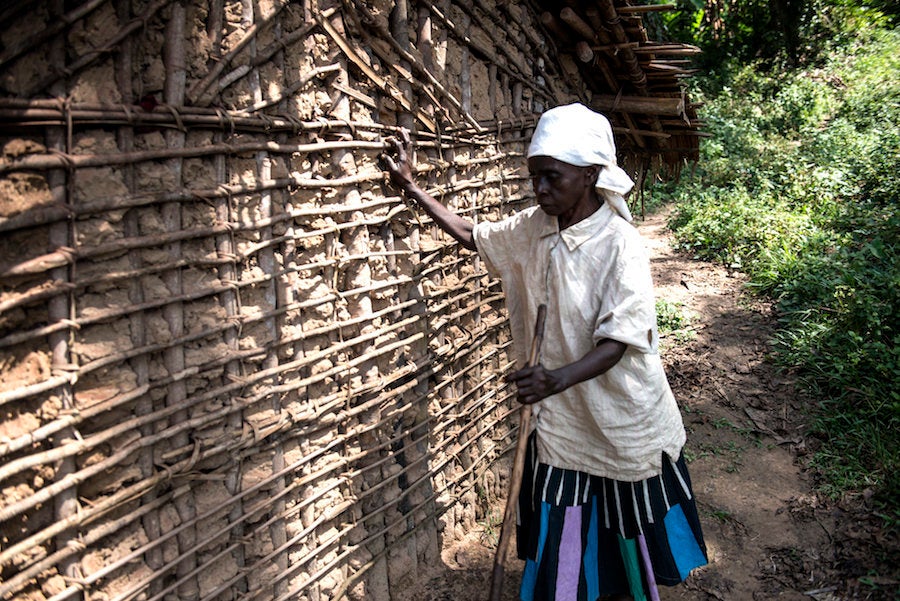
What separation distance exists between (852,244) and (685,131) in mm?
2596

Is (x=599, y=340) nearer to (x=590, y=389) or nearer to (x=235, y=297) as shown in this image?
(x=590, y=389)

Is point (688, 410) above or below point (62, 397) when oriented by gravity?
below

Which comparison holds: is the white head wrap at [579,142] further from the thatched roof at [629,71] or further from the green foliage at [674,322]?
the green foliage at [674,322]

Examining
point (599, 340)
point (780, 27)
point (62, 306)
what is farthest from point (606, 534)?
point (780, 27)

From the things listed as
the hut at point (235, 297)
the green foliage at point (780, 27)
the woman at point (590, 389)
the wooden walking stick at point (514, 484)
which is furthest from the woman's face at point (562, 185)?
the green foliage at point (780, 27)

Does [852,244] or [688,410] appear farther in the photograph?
[852,244]

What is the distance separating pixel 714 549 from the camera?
11.5ft

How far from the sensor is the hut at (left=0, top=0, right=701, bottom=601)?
5.32ft

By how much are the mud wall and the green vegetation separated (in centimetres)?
267

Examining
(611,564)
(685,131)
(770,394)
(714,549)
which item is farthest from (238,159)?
(770,394)

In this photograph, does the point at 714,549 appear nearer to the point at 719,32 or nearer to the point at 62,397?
the point at 62,397

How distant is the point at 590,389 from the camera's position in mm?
2471

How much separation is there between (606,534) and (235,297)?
64.3 inches

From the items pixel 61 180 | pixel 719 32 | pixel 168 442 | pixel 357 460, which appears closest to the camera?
pixel 61 180
